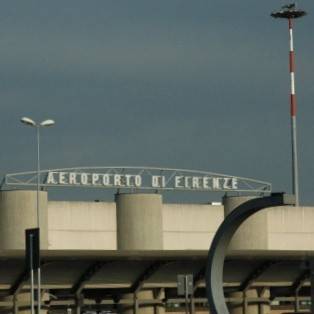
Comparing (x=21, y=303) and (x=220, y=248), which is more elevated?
(x=220, y=248)

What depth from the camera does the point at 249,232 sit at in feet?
371

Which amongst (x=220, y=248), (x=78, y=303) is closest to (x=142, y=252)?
(x=78, y=303)

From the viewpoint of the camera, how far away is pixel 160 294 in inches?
3649

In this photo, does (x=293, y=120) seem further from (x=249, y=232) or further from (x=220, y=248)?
(x=220, y=248)

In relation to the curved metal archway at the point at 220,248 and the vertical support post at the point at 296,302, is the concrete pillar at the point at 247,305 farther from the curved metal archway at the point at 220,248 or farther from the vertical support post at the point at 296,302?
the curved metal archway at the point at 220,248

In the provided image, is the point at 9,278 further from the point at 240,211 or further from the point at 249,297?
the point at 240,211

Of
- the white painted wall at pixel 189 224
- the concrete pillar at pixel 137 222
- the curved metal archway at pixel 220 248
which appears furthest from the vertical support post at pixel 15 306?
the white painted wall at pixel 189 224

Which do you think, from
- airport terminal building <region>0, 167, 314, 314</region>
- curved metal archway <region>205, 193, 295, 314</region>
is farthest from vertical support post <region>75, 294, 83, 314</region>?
curved metal archway <region>205, 193, 295, 314</region>

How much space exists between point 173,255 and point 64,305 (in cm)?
784

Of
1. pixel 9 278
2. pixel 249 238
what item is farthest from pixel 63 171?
pixel 9 278

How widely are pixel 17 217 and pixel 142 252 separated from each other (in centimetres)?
1580

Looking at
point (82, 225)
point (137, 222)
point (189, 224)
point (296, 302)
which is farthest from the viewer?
point (189, 224)

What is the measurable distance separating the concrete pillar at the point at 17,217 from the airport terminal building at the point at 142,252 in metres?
0.07

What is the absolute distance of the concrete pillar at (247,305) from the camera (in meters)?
95.6
